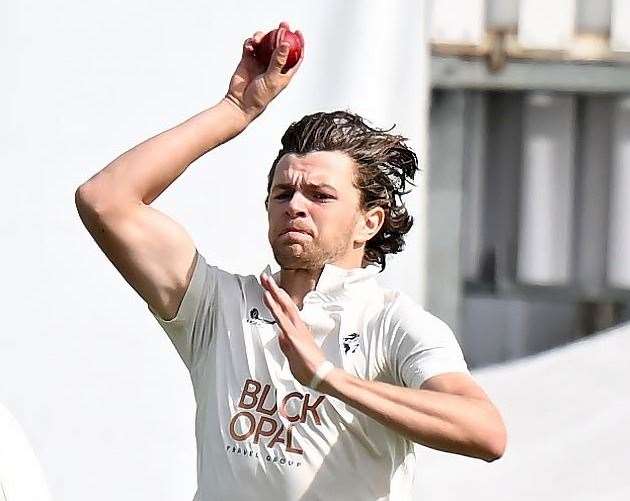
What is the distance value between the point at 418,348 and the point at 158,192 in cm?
43

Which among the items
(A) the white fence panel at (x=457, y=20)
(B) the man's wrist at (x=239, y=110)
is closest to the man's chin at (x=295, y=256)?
A: (B) the man's wrist at (x=239, y=110)

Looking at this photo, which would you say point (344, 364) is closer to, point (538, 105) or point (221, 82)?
point (221, 82)

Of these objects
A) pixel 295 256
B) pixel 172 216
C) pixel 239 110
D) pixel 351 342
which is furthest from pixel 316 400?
pixel 172 216

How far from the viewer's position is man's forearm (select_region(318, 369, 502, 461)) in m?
2.03

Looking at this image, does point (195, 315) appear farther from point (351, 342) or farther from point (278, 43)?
point (278, 43)

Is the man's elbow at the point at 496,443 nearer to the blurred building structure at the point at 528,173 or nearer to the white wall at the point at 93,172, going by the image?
the white wall at the point at 93,172

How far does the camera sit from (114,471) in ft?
12.3

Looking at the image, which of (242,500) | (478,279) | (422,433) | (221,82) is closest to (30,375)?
(221,82)

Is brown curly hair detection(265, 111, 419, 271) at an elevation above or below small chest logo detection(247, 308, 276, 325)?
above

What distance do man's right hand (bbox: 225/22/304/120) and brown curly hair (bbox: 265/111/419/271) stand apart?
0.24 ft

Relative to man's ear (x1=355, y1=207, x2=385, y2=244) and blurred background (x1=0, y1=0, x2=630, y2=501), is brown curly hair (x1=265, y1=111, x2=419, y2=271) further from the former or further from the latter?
blurred background (x1=0, y1=0, x2=630, y2=501)

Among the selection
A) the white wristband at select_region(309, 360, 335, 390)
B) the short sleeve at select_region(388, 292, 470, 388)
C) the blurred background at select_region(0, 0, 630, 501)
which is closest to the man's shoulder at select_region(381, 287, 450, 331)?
the short sleeve at select_region(388, 292, 470, 388)

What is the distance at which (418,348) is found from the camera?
2184 millimetres

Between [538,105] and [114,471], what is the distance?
2343mm
